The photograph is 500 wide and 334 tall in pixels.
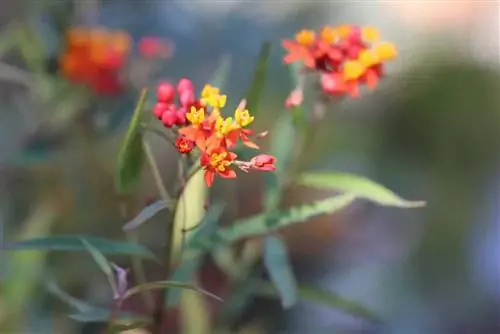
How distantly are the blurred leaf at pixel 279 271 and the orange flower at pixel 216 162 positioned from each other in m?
0.13

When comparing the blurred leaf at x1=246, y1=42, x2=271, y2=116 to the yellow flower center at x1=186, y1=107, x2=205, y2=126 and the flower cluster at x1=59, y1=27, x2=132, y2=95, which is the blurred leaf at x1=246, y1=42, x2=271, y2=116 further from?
the flower cluster at x1=59, y1=27, x2=132, y2=95

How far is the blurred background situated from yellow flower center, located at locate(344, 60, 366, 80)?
97mm

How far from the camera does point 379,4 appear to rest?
78 cm

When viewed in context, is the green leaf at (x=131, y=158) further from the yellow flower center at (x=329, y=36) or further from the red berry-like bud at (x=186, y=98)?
the yellow flower center at (x=329, y=36)

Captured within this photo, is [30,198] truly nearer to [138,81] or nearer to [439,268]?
[138,81]

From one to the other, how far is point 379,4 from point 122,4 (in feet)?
0.87

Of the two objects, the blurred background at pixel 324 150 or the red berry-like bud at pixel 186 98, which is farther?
the blurred background at pixel 324 150

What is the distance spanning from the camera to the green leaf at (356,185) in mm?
554

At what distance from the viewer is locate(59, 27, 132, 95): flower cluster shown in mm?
701

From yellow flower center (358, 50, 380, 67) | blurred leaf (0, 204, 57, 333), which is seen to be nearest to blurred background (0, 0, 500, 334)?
blurred leaf (0, 204, 57, 333)

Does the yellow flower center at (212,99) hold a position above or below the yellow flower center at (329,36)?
below

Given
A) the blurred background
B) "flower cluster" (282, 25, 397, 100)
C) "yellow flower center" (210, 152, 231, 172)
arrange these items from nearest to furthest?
"yellow flower center" (210, 152, 231, 172)
"flower cluster" (282, 25, 397, 100)
the blurred background

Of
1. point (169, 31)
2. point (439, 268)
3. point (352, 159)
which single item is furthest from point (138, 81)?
point (439, 268)

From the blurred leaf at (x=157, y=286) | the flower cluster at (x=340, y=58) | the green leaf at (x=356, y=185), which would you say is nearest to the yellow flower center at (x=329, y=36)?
the flower cluster at (x=340, y=58)
